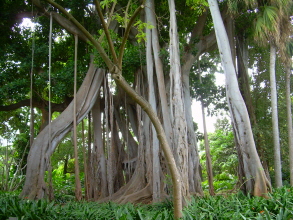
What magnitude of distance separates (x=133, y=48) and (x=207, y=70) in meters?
4.31

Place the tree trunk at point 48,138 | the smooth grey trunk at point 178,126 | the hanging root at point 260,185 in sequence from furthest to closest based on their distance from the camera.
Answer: the tree trunk at point 48,138
the hanging root at point 260,185
the smooth grey trunk at point 178,126

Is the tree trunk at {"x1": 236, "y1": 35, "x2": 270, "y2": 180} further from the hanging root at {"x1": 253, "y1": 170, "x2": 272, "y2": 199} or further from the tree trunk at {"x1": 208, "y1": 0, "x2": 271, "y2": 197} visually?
the hanging root at {"x1": 253, "y1": 170, "x2": 272, "y2": 199}

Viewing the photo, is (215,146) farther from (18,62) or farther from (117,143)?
(18,62)

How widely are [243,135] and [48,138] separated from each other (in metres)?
5.00

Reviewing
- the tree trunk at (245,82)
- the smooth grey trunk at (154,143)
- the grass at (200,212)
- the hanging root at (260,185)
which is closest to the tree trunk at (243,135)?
the hanging root at (260,185)

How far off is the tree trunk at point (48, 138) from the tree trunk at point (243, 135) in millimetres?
4097

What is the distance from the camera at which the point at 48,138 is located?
778cm

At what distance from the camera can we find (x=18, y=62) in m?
9.16

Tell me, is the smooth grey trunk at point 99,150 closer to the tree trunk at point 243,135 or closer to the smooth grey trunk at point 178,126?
the smooth grey trunk at point 178,126

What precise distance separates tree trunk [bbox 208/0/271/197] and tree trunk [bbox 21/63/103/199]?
4097 mm

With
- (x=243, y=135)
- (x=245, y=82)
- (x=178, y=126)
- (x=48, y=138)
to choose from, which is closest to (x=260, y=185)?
(x=243, y=135)

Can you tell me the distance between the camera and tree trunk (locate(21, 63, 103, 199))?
7242mm

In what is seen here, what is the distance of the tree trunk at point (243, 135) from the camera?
5281 mm

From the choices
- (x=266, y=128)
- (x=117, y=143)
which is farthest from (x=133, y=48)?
(x=266, y=128)
